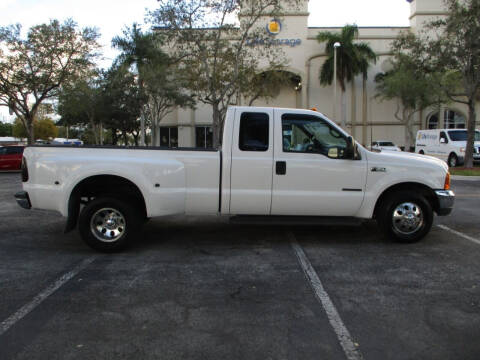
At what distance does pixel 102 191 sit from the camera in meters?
6.00

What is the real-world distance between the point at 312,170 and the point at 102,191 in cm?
310

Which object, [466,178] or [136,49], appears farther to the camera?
[136,49]

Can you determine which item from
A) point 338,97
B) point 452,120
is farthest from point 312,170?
point 452,120

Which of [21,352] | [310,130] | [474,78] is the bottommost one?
[21,352]

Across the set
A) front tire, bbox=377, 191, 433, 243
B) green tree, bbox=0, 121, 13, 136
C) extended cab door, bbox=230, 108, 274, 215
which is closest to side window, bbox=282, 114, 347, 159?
extended cab door, bbox=230, 108, 274, 215

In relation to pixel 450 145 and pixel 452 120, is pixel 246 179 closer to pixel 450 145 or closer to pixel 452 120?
pixel 450 145

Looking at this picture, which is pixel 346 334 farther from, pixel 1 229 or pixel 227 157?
pixel 1 229

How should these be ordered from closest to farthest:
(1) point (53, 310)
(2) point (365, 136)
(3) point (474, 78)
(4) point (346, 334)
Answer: (4) point (346, 334) < (1) point (53, 310) < (3) point (474, 78) < (2) point (365, 136)

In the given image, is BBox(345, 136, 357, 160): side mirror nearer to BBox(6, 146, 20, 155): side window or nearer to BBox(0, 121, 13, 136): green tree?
BBox(6, 146, 20, 155): side window

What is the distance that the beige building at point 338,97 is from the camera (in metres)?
39.6

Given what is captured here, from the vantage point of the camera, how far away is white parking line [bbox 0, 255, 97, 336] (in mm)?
3436

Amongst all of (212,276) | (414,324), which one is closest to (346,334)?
(414,324)

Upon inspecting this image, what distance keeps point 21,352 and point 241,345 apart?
1.63m

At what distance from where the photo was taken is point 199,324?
344cm
